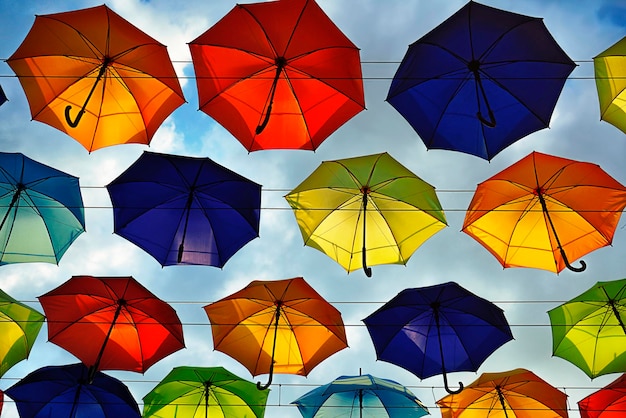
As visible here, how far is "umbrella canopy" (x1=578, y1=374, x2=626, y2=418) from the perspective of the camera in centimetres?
948

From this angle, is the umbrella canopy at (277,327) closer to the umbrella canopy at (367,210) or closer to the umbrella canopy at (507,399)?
the umbrella canopy at (367,210)

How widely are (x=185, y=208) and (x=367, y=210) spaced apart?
9.87 ft

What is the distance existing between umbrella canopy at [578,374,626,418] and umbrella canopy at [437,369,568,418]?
501 millimetres

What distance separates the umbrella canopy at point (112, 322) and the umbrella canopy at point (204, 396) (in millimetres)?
561

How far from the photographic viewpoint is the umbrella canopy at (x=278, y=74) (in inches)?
309

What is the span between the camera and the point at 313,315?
938 centimetres

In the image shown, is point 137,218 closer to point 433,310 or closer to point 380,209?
point 380,209

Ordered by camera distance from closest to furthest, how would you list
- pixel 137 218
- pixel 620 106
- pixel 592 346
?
pixel 620 106 → pixel 137 218 → pixel 592 346

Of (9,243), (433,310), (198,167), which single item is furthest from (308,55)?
(9,243)

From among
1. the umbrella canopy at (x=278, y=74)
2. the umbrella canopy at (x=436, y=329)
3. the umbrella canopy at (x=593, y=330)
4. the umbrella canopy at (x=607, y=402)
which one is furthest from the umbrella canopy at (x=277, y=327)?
the umbrella canopy at (x=607, y=402)

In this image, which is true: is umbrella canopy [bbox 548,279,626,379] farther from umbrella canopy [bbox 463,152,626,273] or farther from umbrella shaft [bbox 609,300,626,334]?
umbrella canopy [bbox 463,152,626,273]

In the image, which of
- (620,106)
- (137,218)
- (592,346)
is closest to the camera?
(620,106)

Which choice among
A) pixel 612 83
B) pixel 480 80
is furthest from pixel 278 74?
pixel 612 83

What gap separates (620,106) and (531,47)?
70.2 inches
